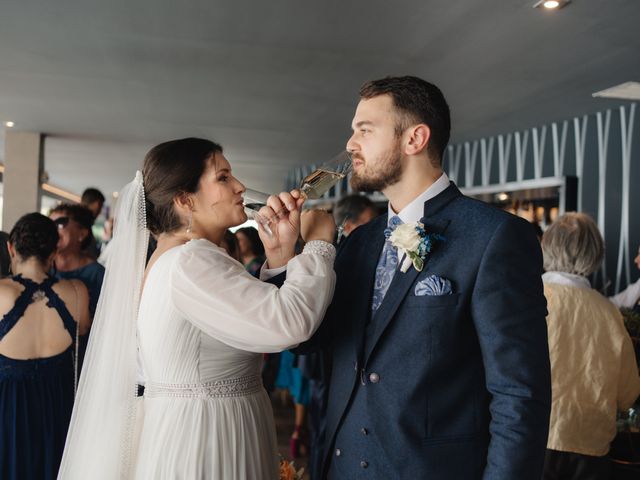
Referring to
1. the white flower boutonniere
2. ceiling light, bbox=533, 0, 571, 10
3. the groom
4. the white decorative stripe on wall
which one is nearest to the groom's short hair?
the groom

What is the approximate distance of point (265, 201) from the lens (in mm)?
2014

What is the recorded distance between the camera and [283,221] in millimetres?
1830

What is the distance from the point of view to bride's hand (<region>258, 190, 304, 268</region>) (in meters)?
1.82

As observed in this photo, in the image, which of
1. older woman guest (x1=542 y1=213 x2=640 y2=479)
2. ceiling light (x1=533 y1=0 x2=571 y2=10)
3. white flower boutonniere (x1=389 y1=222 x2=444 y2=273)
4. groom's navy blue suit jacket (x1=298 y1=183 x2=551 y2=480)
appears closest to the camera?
groom's navy blue suit jacket (x1=298 y1=183 x2=551 y2=480)

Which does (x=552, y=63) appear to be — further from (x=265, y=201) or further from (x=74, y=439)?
(x=74, y=439)

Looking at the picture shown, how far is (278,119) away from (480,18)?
3.94m

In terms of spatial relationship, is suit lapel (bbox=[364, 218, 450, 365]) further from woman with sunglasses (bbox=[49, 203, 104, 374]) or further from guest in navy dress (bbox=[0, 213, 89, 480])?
woman with sunglasses (bbox=[49, 203, 104, 374])

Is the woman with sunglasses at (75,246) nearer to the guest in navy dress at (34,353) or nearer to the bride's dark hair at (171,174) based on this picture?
the guest in navy dress at (34,353)

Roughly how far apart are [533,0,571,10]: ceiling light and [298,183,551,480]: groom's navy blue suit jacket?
2.70 meters

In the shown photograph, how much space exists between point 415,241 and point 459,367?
1.06ft

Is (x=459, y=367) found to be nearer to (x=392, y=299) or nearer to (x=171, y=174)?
(x=392, y=299)

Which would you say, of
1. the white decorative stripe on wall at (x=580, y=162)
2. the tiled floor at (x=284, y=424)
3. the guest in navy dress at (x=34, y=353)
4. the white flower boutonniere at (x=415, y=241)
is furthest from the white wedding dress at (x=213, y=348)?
the white decorative stripe on wall at (x=580, y=162)

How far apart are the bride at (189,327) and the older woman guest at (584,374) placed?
5.05ft

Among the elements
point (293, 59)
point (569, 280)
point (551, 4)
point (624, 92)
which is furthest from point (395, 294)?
point (624, 92)
